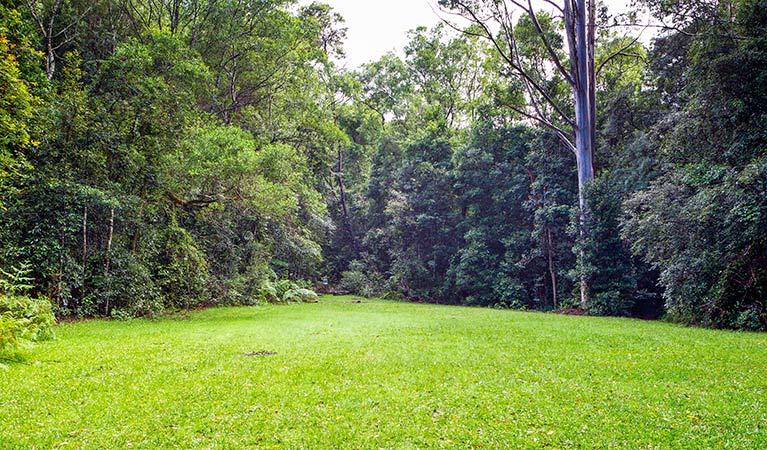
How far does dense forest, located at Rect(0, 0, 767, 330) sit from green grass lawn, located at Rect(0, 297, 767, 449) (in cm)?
398

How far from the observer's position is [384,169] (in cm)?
3262

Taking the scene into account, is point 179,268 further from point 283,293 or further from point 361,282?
point 361,282

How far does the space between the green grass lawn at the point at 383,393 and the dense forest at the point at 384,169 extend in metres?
3.98

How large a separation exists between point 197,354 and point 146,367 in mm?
1178

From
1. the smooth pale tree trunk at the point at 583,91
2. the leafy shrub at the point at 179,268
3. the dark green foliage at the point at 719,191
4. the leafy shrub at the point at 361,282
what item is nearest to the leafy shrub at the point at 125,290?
the leafy shrub at the point at 179,268

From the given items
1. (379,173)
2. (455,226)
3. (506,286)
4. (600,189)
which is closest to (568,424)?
(600,189)

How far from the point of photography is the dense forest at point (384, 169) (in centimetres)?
1210

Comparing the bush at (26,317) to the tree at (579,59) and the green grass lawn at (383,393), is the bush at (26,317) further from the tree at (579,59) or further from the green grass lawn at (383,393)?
the tree at (579,59)

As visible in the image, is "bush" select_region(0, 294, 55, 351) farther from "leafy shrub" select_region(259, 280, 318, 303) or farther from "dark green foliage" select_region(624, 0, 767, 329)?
"dark green foliage" select_region(624, 0, 767, 329)

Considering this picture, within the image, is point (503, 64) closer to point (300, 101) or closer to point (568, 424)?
point (300, 101)

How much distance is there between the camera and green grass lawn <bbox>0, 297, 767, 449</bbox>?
4.32 metres

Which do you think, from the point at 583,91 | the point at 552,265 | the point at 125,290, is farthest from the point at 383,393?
the point at 583,91

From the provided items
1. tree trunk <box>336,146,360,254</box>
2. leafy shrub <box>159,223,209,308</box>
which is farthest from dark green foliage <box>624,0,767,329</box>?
tree trunk <box>336,146,360,254</box>

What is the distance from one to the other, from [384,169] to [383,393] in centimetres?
2777
